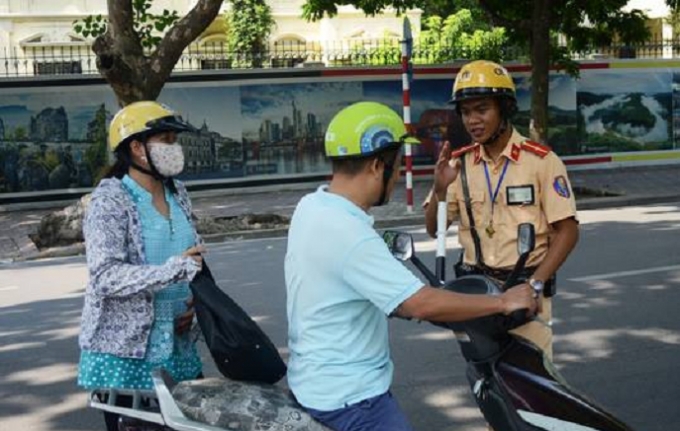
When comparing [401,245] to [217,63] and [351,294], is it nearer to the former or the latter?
[351,294]

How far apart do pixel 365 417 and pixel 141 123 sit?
134 centimetres

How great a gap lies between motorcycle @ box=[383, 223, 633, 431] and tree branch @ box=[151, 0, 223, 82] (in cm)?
1038

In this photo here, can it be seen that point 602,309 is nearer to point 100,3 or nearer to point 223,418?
point 223,418

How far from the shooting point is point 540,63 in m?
15.5

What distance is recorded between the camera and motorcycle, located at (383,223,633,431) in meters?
2.75

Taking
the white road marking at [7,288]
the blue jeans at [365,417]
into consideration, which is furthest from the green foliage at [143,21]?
the blue jeans at [365,417]

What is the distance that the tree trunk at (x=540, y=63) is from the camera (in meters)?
15.5

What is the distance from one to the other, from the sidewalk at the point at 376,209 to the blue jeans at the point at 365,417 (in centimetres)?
1039

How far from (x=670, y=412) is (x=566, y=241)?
2.24 meters

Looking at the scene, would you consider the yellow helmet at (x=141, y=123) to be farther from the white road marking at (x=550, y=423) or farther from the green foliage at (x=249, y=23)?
the green foliage at (x=249, y=23)

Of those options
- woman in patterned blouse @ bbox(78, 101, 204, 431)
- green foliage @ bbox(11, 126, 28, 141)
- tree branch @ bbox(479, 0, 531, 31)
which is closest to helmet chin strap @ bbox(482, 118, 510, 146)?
woman in patterned blouse @ bbox(78, 101, 204, 431)

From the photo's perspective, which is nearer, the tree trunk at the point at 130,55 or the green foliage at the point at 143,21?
the tree trunk at the point at 130,55

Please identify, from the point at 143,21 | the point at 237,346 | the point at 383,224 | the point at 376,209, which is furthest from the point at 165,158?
the point at 376,209

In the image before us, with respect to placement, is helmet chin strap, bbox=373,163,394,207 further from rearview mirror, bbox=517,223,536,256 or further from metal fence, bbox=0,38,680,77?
metal fence, bbox=0,38,680,77
